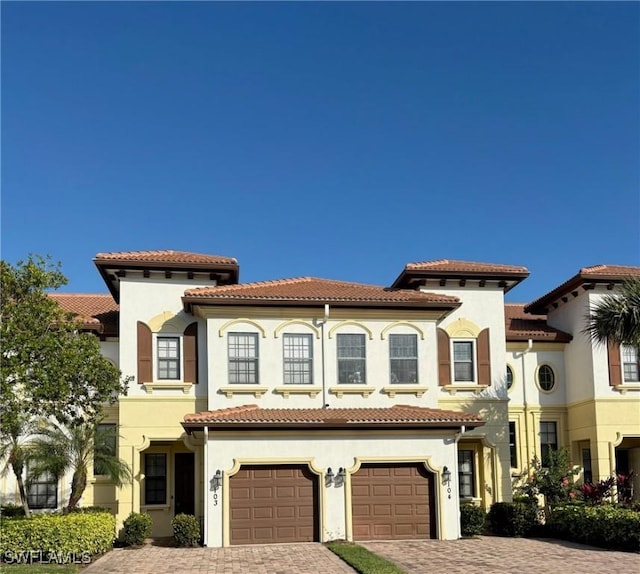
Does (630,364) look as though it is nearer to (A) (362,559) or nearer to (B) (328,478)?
(B) (328,478)

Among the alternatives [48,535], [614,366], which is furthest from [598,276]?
[48,535]

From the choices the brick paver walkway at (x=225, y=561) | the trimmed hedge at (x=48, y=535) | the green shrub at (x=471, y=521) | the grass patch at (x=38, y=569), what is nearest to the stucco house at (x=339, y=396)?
the green shrub at (x=471, y=521)

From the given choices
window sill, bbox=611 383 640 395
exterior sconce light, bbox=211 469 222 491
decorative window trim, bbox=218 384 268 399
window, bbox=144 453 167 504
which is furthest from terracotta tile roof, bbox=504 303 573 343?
window, bbox=144 453 167 504

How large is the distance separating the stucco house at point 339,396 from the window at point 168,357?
4 centimetres

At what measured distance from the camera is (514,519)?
22.8 m

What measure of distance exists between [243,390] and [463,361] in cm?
705

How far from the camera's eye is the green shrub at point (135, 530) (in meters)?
21.1

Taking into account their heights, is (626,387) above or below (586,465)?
above

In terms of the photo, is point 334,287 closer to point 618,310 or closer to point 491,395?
point 491,395

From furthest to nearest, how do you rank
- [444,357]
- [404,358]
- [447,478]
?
[444,357] < [404,358] < [447,478]

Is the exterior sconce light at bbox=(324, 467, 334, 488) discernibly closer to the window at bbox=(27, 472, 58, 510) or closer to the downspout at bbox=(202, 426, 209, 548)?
the downspout at bbox=(202, 426, 209, 548)

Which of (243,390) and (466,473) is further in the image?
(466,473)

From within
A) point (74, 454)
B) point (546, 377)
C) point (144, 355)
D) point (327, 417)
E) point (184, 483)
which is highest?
point (144, 355)

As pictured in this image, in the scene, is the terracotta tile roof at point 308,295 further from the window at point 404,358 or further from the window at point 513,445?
the window at point 513,445
